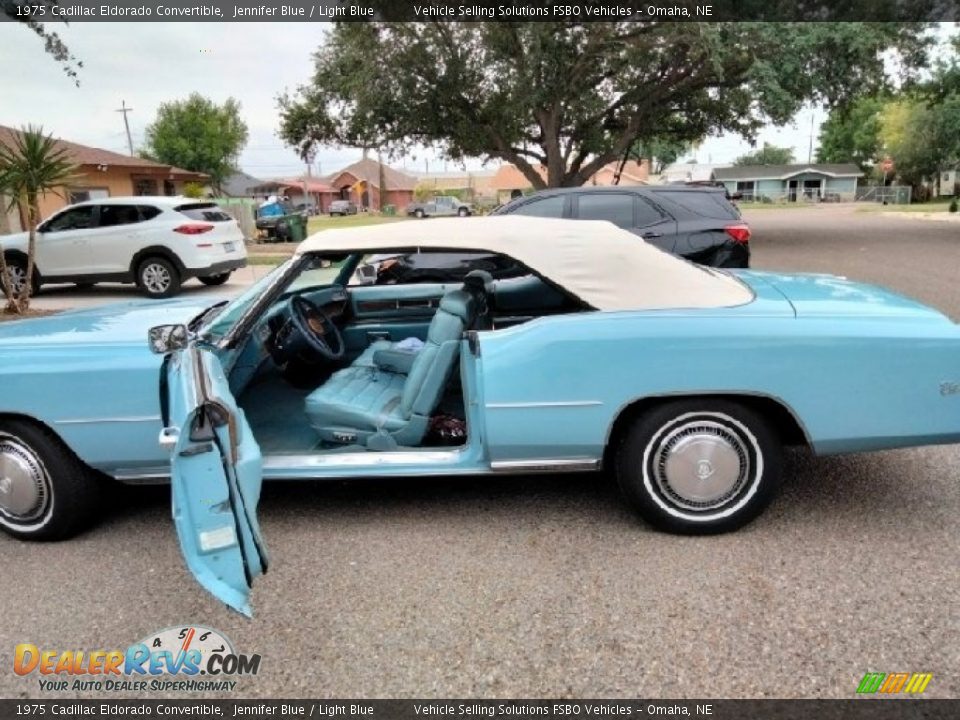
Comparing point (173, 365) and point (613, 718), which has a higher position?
point (173, 365)

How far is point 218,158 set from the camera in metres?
53.5

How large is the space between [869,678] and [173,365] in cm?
276

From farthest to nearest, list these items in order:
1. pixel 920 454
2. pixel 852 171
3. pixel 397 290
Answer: pixel 852 171
pixel 397 290
pixel 920 454

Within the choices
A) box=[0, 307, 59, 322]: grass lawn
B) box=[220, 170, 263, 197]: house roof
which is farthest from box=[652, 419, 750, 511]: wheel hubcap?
box=[220, 170, 263, 197]: house roof

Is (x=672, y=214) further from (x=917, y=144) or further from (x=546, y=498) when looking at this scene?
(x=917, y=144)

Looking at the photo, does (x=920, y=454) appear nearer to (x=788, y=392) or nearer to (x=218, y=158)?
(x=788, y=392)

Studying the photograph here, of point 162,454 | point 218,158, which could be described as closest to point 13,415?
→ point 162,454

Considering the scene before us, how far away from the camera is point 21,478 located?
3219mm

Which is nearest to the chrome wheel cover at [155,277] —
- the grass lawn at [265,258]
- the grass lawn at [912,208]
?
the grass lawn at [265,258]

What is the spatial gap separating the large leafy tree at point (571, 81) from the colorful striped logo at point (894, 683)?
16368 mm

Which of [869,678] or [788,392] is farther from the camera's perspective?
[788,392]

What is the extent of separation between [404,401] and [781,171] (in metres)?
87.4

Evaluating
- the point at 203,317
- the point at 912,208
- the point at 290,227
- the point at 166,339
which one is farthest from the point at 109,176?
the point at 912,208

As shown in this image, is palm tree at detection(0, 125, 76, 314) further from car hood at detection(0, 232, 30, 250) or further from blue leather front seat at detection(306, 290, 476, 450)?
blue leather front seat at detection(306, 290, 476, 450)
